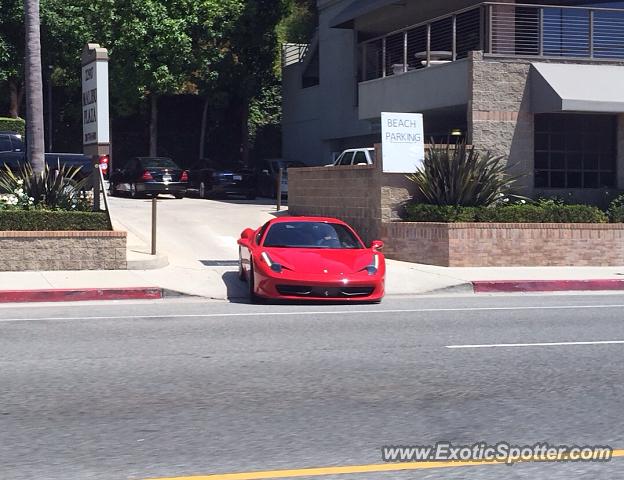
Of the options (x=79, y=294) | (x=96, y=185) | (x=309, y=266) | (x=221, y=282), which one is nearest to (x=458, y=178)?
(x=221, y=282)

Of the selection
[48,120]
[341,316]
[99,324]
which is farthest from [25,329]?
[48,120]

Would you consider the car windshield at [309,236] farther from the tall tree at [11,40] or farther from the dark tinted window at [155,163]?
the tall tree at [11,40]

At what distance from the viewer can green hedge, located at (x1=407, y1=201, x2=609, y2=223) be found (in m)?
20.4

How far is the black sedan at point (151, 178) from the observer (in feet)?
109

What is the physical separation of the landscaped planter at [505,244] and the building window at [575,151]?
3.10 m

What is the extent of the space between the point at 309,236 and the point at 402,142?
5722mm

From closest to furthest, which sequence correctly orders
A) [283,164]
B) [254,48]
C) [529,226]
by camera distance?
1. [529,226]
2. [283,164]
3. [254,48]

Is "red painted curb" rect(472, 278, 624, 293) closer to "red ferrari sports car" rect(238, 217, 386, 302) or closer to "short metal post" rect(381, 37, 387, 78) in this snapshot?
"red ferrari sports car" rect(238, 217, 386, 302)

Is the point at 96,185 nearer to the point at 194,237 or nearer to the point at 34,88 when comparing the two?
the point at 34,88

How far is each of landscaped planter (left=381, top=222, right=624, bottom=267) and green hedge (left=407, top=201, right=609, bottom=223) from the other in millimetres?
333

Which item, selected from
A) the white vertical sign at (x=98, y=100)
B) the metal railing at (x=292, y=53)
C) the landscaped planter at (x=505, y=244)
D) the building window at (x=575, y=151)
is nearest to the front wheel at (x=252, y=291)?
the white vertical sign at (x=98, y=100)

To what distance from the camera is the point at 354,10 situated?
104 ft

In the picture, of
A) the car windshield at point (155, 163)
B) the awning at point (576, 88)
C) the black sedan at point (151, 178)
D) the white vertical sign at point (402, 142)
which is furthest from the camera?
the car windshield at point (155, 163)

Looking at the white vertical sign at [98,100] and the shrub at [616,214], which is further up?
the white vertical sign at [98,100]
